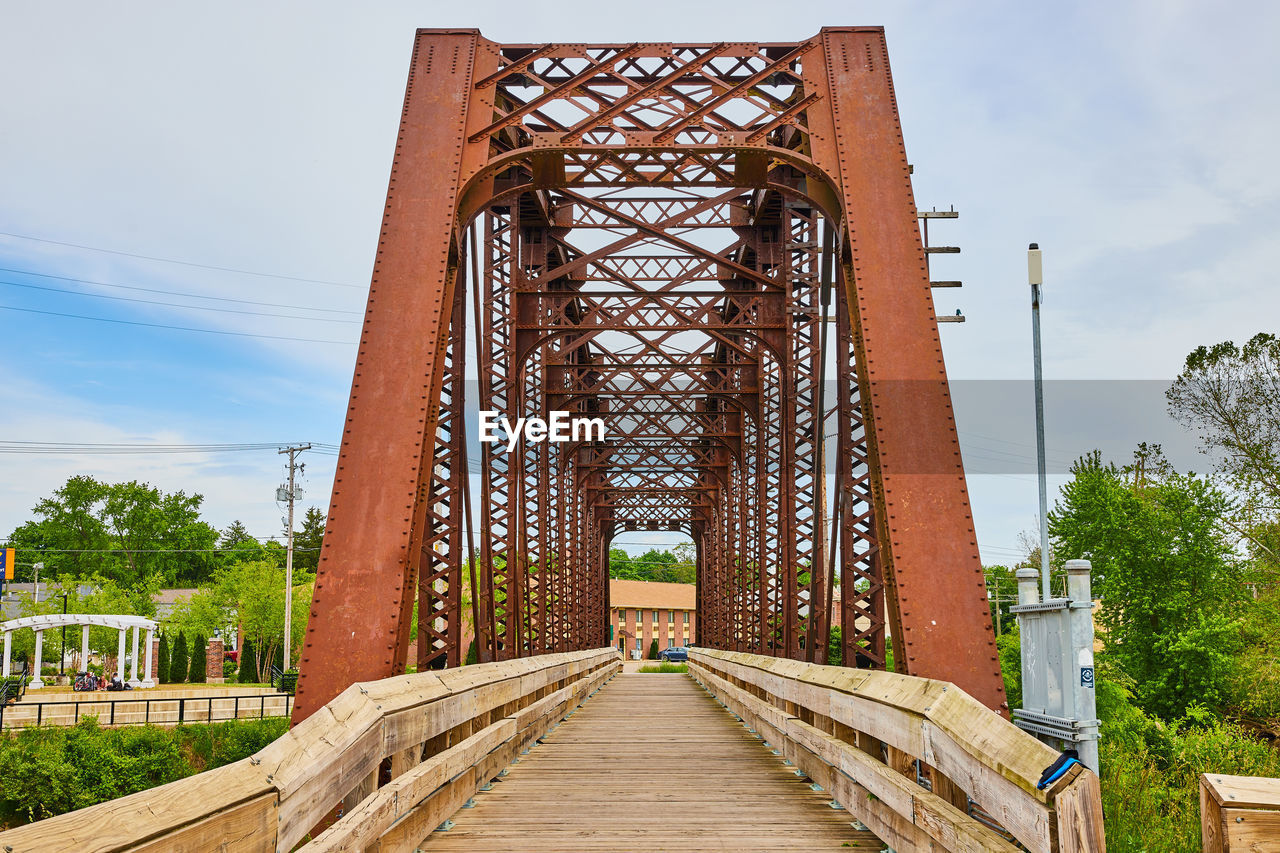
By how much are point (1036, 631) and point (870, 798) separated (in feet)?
4.49

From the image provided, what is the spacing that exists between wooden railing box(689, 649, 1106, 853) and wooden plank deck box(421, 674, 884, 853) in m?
0.28

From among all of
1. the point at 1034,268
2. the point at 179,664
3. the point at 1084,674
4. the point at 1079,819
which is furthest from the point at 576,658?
the point at 179,664

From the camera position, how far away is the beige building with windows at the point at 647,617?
306 ft

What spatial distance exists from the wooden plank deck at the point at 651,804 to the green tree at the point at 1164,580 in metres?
33.8

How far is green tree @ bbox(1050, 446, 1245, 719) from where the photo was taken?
38500 millimetres

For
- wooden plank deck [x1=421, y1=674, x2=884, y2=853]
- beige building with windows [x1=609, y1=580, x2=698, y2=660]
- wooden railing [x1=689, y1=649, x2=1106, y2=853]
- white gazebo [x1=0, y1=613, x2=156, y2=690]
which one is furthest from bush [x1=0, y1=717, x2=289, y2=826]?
beige building with windows [x1=609, y1=580, x2=698, y2=660]

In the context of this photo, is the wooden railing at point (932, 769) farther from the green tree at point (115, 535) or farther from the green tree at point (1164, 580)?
the green tree at point (115, 535)

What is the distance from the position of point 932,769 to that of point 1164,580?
42.3 m

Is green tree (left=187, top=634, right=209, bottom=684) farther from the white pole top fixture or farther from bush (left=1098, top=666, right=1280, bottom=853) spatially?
the white pole top fixture

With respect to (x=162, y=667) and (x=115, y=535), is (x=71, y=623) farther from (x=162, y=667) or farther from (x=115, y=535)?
(x=115, y=535)

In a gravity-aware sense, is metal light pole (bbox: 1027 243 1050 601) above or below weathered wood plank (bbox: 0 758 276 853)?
above

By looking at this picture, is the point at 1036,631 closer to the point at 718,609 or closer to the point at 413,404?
the point at 413,404

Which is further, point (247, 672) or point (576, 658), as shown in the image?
point (247, 672)

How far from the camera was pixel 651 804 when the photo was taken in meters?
6.69
